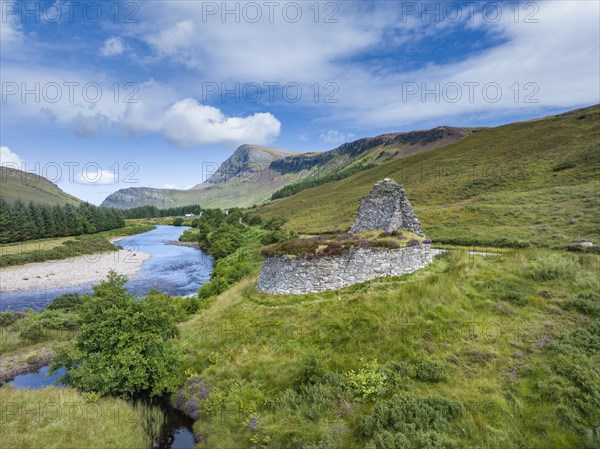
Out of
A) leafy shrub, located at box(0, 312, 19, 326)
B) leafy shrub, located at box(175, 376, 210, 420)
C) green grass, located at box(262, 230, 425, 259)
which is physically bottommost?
leafy shrub, located at box(175, 376, 210, 420)

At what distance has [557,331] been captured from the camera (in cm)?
1366

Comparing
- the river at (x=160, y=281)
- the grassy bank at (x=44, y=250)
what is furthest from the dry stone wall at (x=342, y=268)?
the grassy bank at (x=44, y=250)

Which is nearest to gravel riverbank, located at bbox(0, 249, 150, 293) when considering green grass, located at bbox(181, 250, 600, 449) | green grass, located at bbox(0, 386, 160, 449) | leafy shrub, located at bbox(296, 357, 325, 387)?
green grass, located at bbox(0, 386, 160, 449)

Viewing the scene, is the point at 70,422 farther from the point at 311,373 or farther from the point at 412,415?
the point at 412,415

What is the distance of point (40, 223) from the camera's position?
84.6 meters

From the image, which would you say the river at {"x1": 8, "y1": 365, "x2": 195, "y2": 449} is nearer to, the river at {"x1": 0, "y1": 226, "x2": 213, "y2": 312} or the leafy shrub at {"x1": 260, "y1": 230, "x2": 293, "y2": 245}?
the river at {"x1": 0, "y1": 226, "x2": 213, "y2": 312}

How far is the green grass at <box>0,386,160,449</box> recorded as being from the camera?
11.1 meters

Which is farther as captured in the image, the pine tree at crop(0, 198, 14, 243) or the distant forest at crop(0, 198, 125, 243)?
the distant forest at crop(0, 198, 125, 243)

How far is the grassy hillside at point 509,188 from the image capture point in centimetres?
3891

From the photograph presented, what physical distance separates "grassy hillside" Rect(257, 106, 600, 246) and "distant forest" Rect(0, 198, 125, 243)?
6845 cm

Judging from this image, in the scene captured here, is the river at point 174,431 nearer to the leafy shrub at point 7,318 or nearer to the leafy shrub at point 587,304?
the leafy shrub at point 7,318

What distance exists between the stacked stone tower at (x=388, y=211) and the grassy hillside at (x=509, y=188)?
16632 mm

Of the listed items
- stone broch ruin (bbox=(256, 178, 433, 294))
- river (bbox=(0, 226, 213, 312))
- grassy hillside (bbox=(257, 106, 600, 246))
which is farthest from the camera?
grassy hillside (bbox=(257, 106, 600, 246))

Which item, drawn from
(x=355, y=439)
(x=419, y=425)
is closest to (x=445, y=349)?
(x=419, y=425)
